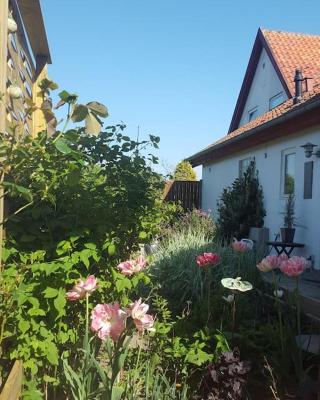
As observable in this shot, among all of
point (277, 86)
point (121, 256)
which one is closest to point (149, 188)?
point (121, 256)

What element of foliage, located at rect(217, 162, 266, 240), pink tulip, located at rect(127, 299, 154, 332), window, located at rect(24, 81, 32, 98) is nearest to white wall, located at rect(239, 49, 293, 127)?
foliage, located at rect(217, 162, 266, 240)

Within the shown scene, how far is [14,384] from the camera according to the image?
246 centimetres

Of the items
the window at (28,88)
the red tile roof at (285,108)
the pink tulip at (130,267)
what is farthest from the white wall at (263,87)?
the pink tulip at (130,267)

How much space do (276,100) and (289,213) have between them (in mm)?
6794

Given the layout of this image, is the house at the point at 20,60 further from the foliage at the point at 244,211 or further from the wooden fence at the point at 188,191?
the wooden fence at the point at 188,191

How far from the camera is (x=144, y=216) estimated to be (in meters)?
3.40

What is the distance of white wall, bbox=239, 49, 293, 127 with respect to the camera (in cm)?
1572

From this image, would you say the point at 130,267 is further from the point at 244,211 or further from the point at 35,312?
the point at 244,211

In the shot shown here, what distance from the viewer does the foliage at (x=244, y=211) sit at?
38.1ft

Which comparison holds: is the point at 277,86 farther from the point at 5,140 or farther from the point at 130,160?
the point at 5,140

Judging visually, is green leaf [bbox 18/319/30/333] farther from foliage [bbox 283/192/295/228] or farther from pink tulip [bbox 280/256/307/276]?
foliage [bbox 283/192/295/228]

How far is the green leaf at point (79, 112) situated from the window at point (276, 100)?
13.3m

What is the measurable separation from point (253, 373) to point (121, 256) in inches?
47.9

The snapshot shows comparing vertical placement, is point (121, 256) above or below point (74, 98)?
below
